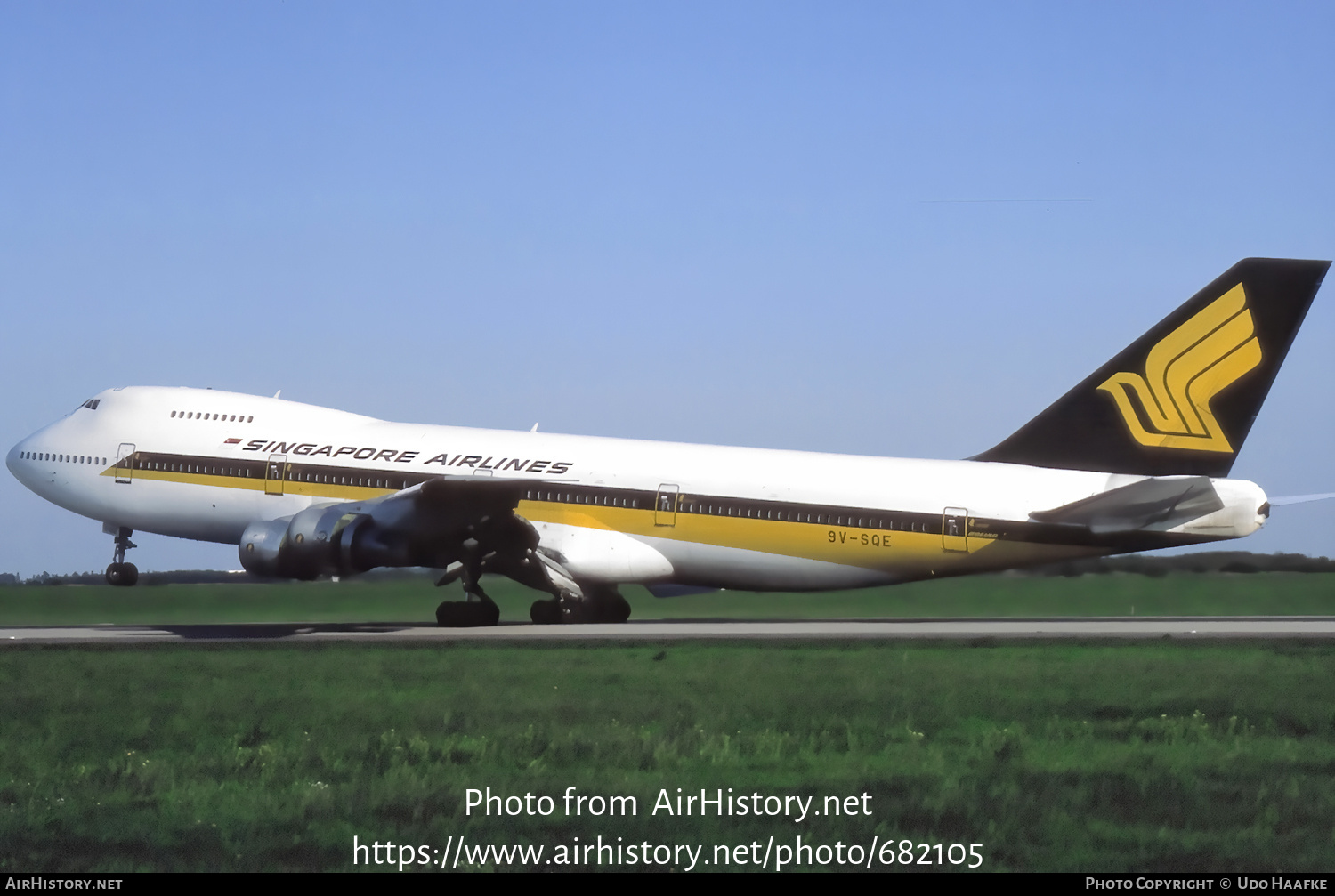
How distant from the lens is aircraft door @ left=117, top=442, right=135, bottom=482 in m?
37.2

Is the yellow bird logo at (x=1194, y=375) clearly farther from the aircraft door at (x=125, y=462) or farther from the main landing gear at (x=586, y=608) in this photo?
the aircraft door at (x=125, y=462)

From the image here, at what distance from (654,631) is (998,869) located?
20.8m

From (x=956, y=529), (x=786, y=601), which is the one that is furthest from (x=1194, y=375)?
(x=786, y=601)

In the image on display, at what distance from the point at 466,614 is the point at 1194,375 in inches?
650

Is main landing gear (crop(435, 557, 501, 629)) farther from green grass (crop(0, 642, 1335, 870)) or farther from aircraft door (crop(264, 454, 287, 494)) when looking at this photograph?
green grass (crop(0, 642, 1335, 870))

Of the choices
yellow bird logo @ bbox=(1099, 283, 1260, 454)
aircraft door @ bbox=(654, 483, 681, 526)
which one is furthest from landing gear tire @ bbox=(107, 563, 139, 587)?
yellow bird logo @ bbox=(1099, 283, 1260, 454)

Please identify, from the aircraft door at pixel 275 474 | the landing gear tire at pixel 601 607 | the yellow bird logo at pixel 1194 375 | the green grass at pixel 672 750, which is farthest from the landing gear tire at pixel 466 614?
the yellow bird logo at pixel 1194 375

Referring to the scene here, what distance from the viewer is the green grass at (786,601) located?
36.3 metres

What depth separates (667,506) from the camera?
34.0 metres

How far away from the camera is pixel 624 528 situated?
34.4 meters

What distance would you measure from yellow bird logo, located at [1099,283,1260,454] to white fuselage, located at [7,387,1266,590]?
52.7 inches

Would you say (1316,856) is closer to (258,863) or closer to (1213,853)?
(1213,853)

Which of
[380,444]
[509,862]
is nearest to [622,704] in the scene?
[509,862]

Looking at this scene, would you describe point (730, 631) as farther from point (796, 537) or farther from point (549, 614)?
point (549, 614)
